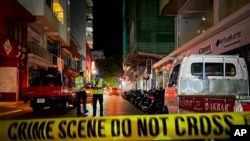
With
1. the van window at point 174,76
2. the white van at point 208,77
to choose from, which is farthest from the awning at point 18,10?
the white van at point 208,77

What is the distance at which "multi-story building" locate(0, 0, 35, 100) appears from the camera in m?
29.9

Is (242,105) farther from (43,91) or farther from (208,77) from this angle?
(43,91)

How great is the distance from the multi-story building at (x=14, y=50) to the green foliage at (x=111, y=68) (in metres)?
63.6

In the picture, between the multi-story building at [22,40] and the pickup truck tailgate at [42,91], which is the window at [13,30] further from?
the pickup truck tailgate at [42,91]

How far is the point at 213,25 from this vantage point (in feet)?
78.3

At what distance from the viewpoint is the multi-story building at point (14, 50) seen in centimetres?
2992

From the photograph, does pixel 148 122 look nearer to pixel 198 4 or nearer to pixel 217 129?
pixel 217 129

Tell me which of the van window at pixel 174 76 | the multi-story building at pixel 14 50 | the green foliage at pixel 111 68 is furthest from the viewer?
the green foliage at pixel 111 68

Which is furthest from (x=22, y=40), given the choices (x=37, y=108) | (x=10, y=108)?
(x=37, y=108)

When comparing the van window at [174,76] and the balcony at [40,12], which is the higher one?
the balcony at [40,12]

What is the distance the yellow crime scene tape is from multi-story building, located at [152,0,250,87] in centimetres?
1049

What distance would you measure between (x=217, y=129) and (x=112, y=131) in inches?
54.6

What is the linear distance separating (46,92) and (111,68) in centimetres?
7882

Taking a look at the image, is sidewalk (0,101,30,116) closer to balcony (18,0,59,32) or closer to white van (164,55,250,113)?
balcony (18,0,59,32)
